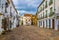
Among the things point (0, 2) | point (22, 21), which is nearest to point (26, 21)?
point (22, 21)

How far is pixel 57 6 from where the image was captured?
94.6ft

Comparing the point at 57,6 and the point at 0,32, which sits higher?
the point at 57,6

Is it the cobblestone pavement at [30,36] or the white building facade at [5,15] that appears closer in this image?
the cobblestone pavement at [30,36]

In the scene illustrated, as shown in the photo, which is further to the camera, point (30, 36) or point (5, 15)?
point (5, 15)

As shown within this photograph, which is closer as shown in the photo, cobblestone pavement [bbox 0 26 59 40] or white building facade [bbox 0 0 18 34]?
cobblestone pavement [bbox 0 26 59 40]

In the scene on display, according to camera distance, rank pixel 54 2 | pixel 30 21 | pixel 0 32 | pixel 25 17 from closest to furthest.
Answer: pixel 0 32
pixel 54 2
pixel 30 21
pixel 25 17

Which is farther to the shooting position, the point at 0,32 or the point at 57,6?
the point at 57,6

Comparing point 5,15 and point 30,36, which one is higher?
point 5,15

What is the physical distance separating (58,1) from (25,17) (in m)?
66.7

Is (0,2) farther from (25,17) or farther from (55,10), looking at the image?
(25,17)

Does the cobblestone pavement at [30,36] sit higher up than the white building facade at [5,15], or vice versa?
the white building facade at [5,15]

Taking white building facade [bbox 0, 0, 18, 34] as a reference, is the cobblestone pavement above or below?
below

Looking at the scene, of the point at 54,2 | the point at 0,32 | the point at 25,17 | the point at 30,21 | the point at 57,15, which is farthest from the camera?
the point at 25,17

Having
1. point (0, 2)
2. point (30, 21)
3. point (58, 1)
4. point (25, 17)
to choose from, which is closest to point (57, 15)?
point (58, 1)
